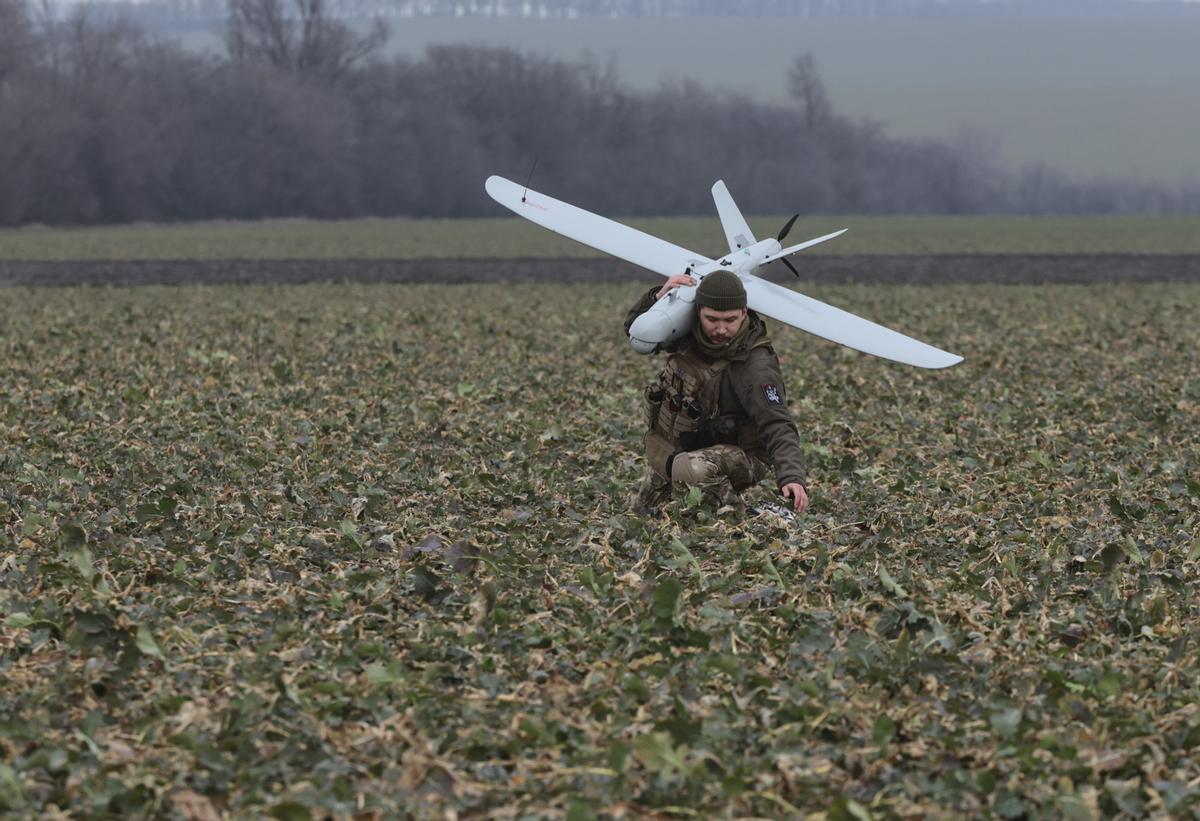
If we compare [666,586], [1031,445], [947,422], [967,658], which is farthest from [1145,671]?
[947,422]

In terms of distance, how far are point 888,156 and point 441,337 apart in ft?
393

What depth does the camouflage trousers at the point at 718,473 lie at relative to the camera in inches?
396

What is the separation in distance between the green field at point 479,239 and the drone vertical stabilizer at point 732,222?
37.8 metres

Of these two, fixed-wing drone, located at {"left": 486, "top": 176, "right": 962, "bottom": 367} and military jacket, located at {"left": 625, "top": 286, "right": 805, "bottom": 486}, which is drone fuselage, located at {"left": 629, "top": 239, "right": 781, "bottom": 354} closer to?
fixed-wing drone, located at {"left": 486, "top": 176, "right": 962, "bottom": 367}

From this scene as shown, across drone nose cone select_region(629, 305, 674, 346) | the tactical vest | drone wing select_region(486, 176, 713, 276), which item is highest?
drone wing select_region(486, 176, 713, 276)

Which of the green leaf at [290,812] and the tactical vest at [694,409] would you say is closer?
the green leaf at [290,812]

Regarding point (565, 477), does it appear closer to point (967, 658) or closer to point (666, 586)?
point (666, 586)

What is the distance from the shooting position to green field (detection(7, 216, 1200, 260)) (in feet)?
168

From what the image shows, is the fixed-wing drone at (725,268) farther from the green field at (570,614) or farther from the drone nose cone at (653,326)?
the green field at (570,614)

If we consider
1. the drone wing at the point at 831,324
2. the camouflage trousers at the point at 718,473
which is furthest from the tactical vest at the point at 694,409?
the drone wing at the point at 831,324

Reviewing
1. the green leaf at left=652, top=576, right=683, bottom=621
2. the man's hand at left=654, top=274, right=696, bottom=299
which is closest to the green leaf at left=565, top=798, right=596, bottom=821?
the green leaf at left=652, top=576, right=683, bottom=621

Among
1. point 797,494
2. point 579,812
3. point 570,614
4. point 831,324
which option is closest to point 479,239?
point 831,324

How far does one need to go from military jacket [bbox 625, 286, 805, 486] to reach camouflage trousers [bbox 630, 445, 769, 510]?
0.42 ft

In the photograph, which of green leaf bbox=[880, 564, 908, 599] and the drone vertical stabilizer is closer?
green leaf bbox=[880, 564, 908, 599]
